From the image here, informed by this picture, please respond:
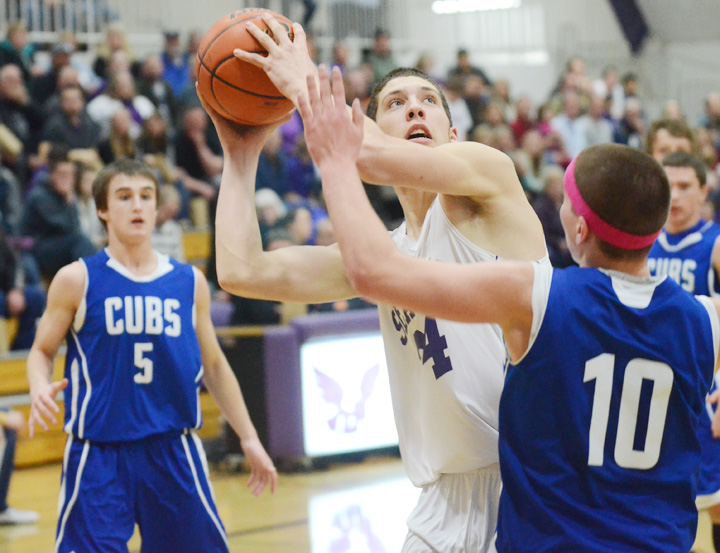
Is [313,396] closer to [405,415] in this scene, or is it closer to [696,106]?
[405,415]

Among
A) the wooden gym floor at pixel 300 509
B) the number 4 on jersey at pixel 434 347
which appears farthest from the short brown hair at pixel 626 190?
the wooden gym floor at pixel 300 509

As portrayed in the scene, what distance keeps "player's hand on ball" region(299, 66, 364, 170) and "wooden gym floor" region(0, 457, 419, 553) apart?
3997mm

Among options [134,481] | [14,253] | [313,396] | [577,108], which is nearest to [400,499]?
[313,396]

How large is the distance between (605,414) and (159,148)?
879 centimetres

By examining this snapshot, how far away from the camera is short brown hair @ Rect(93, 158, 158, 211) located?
4.56m

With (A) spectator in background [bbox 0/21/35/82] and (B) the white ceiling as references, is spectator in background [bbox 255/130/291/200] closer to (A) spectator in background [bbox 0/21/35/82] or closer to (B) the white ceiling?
(A) spectator in background [bbox 0/21/35/82]

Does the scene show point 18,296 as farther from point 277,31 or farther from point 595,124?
point 595,124

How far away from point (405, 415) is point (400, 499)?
13.3ft

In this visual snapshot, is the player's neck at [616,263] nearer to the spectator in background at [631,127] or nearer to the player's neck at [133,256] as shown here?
the player's neck at [133,256]

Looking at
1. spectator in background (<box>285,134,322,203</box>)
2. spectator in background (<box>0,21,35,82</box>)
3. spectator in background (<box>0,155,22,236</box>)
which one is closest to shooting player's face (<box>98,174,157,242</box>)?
spectator in background (<box>0,155,22,236</box>)

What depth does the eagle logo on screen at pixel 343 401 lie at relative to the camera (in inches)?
313

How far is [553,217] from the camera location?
10.6 m

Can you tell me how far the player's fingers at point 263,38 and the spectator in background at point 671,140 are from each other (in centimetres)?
361

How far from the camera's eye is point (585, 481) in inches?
85.7
